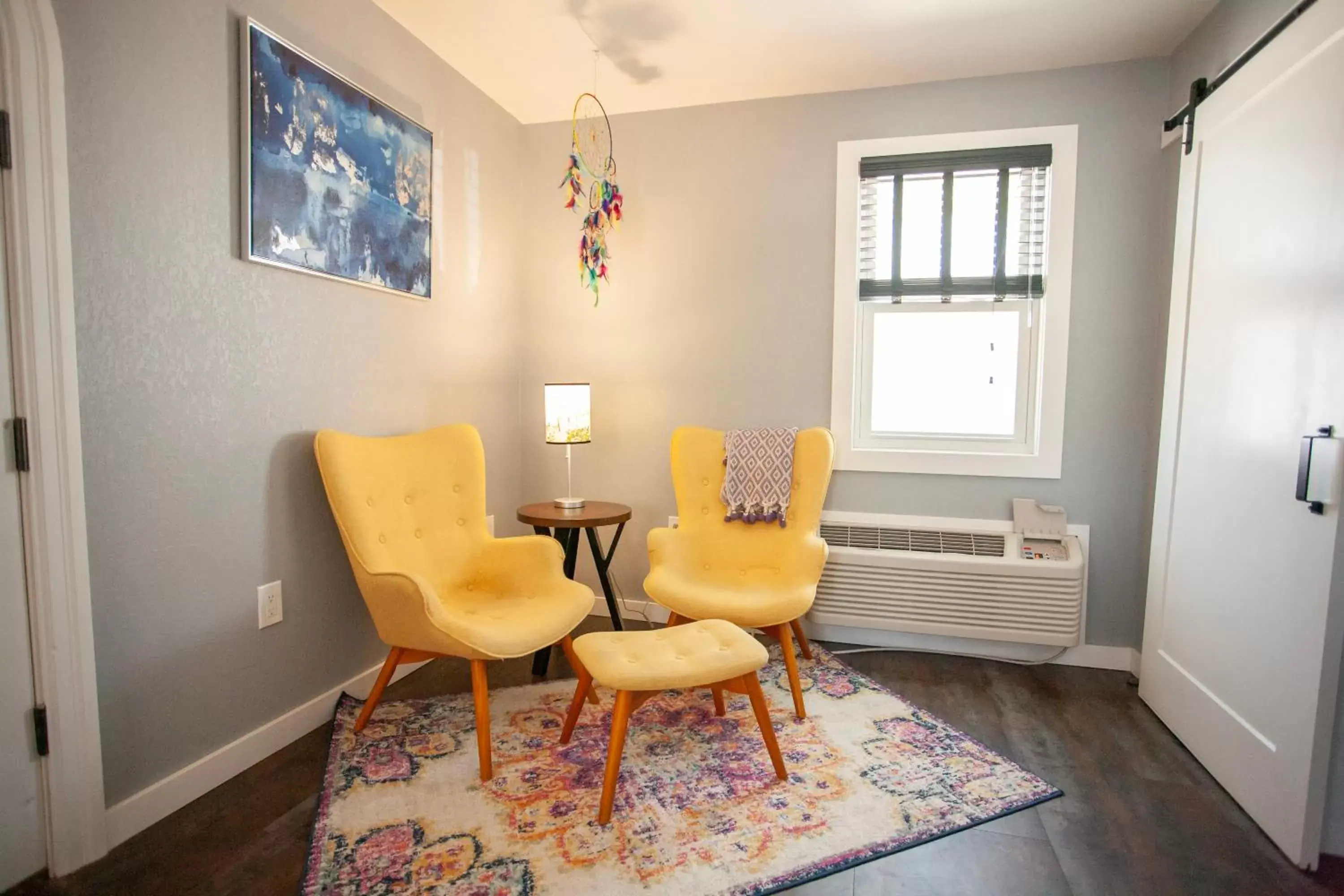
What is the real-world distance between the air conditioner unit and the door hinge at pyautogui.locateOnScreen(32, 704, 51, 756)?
2440mm

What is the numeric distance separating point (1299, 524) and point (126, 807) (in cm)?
287

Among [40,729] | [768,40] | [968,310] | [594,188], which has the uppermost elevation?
[768,40]

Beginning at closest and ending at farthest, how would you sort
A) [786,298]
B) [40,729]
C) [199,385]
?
[40,729]
[199,385]
[786,298]

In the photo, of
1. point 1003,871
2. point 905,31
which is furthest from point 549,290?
point 1003,871

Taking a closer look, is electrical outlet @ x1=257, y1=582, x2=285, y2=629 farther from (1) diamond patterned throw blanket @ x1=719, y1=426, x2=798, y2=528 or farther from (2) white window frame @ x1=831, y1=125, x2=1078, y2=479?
(2) white window frame @ x1=831, y1=125, x2=1078, y2=479

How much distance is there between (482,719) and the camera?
188 cm

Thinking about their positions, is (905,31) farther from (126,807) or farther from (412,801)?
(126,807)

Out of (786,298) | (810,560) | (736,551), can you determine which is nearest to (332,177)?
(786,298)

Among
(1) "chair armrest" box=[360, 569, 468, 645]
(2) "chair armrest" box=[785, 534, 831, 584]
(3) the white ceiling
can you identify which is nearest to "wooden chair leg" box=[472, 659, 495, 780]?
(1) "chair armrest" box=[360, 569, 468, 645]

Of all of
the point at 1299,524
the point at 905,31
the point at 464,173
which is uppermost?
the point at 905,31

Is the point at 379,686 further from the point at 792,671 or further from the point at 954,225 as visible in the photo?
the point at 954,225

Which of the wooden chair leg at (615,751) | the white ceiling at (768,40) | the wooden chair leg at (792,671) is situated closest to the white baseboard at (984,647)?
the wooden chair leg at (792,671)

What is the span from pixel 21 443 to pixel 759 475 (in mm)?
2210

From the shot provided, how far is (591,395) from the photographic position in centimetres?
329
